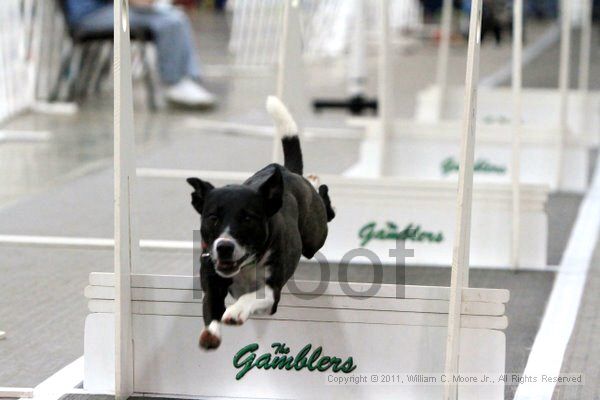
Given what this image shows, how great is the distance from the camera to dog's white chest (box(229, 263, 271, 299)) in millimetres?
2611

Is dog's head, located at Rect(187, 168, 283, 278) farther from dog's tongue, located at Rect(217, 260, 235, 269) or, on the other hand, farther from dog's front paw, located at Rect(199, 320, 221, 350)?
dog's front paw, located at Rect(199, 320, 221, 350)

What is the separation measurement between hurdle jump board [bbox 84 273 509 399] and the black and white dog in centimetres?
18

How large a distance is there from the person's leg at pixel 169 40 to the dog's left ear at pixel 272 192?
21.5 ft

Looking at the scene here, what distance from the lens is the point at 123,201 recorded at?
2.88 m

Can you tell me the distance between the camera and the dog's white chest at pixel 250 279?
8.57 ft

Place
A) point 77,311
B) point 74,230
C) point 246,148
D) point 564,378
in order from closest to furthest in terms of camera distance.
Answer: point 564,378, point 77,311, point 74,230, point 246,148

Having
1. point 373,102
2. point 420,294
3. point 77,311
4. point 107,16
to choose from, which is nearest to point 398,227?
point 77,311

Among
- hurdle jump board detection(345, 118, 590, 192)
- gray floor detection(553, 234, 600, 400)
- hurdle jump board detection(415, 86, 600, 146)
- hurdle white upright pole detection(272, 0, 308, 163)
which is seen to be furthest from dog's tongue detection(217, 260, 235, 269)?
hurdle jump board detection(415, 86, 600, 146)

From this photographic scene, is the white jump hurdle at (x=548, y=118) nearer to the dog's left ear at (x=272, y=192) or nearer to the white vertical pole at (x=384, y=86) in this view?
the white vertical pole at (x=384, y=86)

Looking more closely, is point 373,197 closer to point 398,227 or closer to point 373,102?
point 398,227

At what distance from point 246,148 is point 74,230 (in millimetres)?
2635

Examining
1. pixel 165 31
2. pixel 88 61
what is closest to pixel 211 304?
pixel 165 31

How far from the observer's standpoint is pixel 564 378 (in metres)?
3.17

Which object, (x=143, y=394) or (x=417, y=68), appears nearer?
(x=143, y=394)
